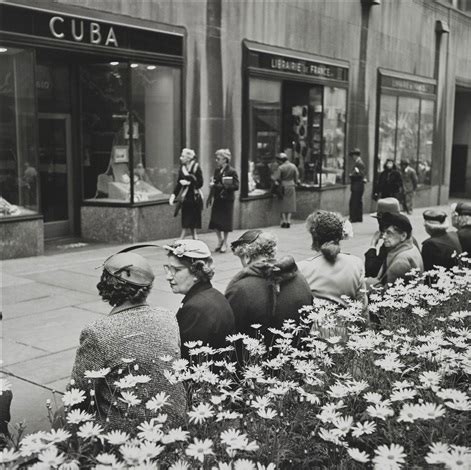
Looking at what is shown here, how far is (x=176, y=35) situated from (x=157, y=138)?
192 cm

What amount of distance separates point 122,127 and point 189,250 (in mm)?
8719

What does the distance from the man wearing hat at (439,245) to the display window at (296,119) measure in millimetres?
8497

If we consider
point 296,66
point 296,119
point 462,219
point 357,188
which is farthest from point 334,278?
point 296,119

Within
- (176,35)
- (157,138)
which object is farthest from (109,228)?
(176,35)

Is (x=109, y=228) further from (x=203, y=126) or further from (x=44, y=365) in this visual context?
(x=44, y=365)

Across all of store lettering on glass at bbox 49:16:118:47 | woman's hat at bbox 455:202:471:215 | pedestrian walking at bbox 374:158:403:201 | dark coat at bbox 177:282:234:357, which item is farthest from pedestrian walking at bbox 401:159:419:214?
dark coat at bbox 177:282:234:357

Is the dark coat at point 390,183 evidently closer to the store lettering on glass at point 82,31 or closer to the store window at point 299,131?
the store window at point 299,131

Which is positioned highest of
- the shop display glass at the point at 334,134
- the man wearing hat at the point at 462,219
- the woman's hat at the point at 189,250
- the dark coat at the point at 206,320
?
the shop display glass at the point at 334,134

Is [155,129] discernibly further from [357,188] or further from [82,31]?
[357,188]

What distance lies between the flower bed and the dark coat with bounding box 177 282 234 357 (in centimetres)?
53

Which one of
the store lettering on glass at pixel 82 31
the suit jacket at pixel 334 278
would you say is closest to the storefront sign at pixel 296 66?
the store lettering on glass at pixel 82 31

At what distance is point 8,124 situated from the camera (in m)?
10.5

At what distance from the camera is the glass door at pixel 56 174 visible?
1232 cm

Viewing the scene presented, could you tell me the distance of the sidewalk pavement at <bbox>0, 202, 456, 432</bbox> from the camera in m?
5.36
